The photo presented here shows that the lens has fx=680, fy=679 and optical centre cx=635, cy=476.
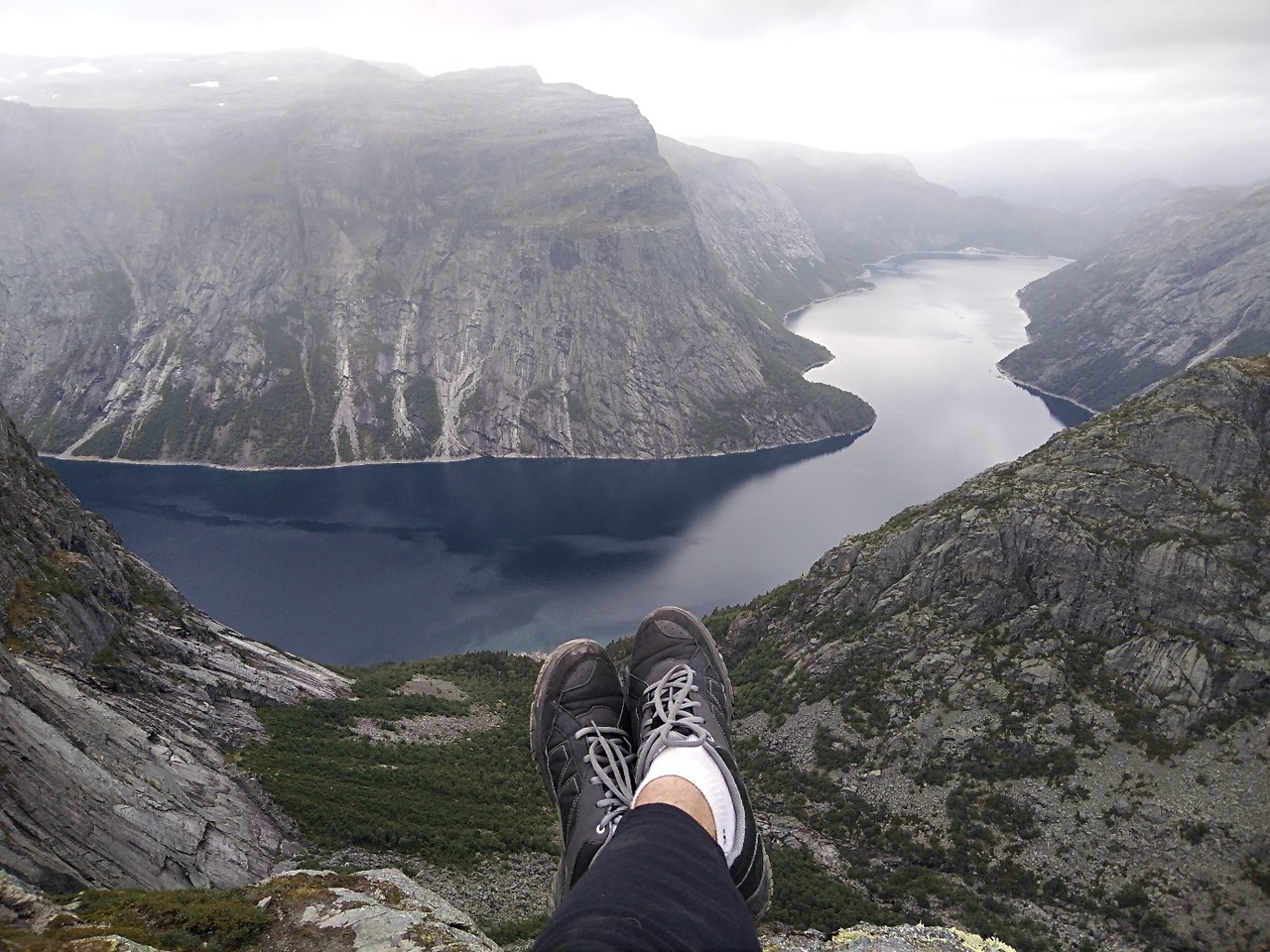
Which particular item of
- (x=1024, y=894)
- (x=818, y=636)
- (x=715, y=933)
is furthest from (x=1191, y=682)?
(x=715, y=933)

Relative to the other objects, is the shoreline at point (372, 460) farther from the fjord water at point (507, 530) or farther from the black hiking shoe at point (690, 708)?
the black hiking shoe at point (690, 708)

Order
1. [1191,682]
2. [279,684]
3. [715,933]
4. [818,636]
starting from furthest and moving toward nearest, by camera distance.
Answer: [818,636] → [279,684] → [1191,682] → [715,933]

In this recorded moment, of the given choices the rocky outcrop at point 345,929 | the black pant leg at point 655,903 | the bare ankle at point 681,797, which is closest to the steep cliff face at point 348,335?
the rocky outcrop at point 345,929

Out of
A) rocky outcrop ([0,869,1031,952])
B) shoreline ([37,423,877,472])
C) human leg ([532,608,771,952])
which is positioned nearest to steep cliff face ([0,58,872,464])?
shoreline ([37,423,877,472])

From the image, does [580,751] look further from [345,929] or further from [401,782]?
[401,782]

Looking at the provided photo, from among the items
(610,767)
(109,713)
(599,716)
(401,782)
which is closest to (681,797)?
(610,767)

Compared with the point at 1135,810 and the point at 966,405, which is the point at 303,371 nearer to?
the point at 966,405
